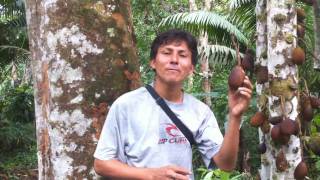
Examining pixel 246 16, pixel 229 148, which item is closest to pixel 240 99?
pixel 229 148

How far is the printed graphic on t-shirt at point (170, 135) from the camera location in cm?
212

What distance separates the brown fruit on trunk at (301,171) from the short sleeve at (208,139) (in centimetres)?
79

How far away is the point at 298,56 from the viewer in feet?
9.19

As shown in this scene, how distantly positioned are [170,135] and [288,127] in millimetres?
940

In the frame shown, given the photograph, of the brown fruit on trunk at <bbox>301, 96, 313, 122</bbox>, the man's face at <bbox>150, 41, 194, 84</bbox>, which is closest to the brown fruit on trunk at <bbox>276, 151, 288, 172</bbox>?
the brown fruit on trunk at <bbox>301, 96, 313, 122</bbox>

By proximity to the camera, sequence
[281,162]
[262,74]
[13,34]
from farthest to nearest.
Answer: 1. [13,34]
2. [262,74]
3. [281,162]

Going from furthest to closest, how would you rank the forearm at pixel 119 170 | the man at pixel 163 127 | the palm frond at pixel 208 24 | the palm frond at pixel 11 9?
the palm frond at pixel 11 9 < the palm frond at pixel 208 24 < the man at pixel 163 127 < the forearm at pixel 119 170

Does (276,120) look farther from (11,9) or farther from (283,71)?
(11,9)

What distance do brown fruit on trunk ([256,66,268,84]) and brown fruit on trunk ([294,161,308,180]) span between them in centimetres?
58

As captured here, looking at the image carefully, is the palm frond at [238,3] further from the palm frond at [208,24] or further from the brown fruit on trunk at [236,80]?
the brown fruit on trunk at [236,80]

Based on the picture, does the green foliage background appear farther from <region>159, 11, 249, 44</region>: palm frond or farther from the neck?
the neck

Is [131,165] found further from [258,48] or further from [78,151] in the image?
[258,48]

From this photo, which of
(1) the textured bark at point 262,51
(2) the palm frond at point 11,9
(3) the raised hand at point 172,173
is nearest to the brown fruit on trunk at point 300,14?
(1) the textured bark at point 262,51

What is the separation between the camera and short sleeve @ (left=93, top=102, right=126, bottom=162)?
2.07m
